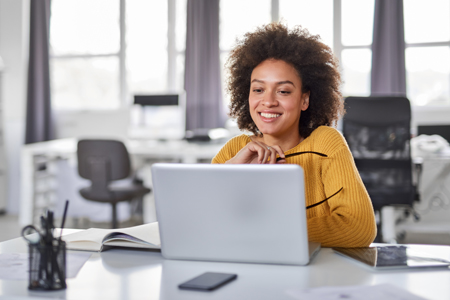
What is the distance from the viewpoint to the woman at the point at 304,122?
1168 mm

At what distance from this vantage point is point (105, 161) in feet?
11.3

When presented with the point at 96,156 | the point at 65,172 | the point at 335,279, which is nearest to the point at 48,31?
the point at 65,172

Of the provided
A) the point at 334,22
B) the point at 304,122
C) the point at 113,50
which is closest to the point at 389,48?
the point at 334,22

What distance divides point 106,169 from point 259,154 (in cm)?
237

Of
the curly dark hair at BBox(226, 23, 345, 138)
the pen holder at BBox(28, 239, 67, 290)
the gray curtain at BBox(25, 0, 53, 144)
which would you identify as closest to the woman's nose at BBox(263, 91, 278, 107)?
the curly dark hair at BBox(226, 23, 345, 138)

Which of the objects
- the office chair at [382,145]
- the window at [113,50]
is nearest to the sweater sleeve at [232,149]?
the office chair at [382,145]

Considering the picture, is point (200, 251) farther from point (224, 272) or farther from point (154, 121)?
point (154, 121)

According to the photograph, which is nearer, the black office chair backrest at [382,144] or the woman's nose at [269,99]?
the woman's nose at [269,99]

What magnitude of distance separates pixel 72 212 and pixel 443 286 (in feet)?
12.9

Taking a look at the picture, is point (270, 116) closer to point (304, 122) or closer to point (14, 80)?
point (304, 122)

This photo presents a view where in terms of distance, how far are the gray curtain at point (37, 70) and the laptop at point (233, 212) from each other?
4.65 metres

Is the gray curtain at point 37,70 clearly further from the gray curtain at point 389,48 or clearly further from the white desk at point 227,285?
the white desk at point 227,285

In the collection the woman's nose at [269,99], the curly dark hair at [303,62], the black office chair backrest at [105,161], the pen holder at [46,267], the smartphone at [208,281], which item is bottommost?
the smartphone at [208,281]

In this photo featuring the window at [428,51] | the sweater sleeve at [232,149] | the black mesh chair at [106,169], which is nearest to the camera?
the sweater sleeve at [232,149]
